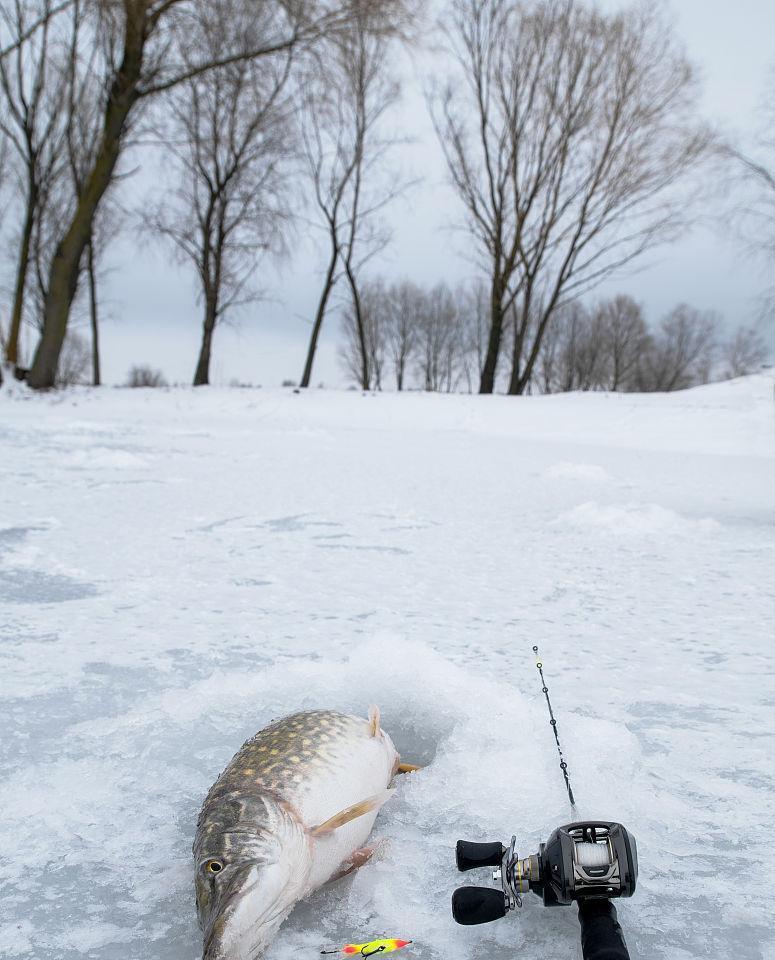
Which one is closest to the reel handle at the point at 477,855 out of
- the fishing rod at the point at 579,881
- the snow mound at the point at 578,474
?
the fishing rod at the point at 579,881

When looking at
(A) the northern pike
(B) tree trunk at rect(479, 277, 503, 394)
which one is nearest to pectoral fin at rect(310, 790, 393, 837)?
(A) the northern pike

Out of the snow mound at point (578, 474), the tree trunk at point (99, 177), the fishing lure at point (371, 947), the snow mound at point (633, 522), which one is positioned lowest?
the fishing lure at point (371, 947)

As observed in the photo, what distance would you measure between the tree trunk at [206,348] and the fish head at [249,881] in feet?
63.6

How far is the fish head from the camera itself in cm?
115

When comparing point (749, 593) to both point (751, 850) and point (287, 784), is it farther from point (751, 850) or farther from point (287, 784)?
point (287, 784)

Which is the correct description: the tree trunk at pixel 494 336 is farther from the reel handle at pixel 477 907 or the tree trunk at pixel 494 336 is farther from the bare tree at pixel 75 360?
the bare tree at pixel 75 360

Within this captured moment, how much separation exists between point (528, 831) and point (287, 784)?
534 millimetres

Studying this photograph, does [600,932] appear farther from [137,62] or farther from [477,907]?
[137,62]

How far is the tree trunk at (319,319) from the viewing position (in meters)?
20.2

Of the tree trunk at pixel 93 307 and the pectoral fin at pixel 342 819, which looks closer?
the pectoral fin at pixel 342 819

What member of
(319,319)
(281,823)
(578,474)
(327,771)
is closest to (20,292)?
(319,319)

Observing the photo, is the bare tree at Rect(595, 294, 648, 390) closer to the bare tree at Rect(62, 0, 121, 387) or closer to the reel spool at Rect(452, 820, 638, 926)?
the bare tree at Rect(62, 0, 121, 387)

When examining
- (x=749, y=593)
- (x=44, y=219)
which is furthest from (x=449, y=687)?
(x=44, y=219)

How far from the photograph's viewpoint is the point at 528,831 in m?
1.56
